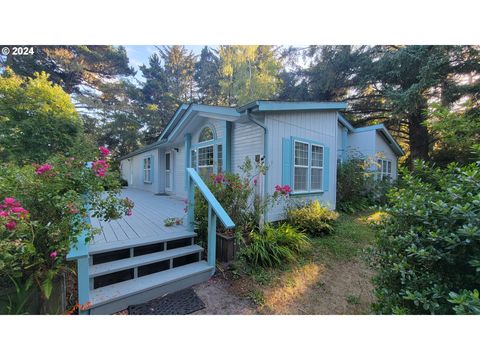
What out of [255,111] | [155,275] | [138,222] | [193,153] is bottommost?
[155,275]

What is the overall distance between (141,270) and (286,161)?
3.60 meters

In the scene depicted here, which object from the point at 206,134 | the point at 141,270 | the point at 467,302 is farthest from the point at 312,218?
the point at 206,134

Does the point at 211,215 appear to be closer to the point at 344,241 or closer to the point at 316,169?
the point at 344,241

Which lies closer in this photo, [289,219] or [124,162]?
[289,219]

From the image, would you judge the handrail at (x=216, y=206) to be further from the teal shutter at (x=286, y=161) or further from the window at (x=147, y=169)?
the window at (x=147, y=169)

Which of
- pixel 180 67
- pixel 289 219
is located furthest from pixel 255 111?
pixel 180 67

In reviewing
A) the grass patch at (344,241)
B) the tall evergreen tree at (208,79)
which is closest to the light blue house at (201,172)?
the grass patch at (344,241)

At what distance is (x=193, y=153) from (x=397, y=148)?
34.3ft

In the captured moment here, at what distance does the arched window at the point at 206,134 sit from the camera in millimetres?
6280

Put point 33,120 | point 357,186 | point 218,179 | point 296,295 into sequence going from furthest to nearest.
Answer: point 357,186 < point 33,120 < point 218,179 < point 296,295

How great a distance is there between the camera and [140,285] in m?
2.14

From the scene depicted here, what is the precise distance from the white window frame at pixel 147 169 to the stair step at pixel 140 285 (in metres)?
8.75
